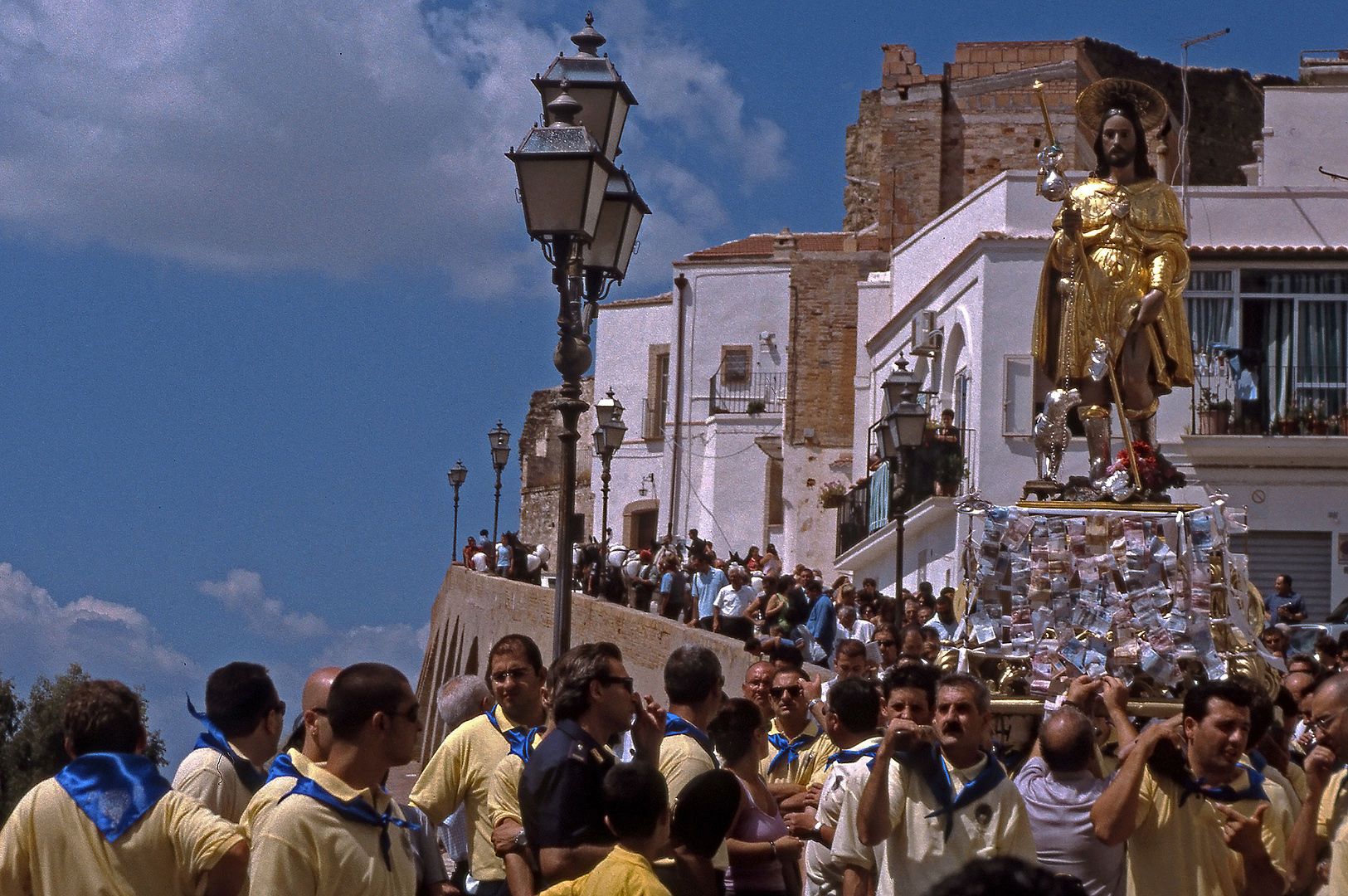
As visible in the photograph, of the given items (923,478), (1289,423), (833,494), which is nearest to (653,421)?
(833,494)

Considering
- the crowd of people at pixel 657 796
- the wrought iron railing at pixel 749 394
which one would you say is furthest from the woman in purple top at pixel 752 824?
the wrought iron railing at pixel 749 394

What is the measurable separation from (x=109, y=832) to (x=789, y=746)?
329 centimetres

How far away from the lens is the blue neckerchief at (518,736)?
658 centimetres

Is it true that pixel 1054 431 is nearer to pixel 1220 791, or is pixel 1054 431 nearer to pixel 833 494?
pixel 1220 791

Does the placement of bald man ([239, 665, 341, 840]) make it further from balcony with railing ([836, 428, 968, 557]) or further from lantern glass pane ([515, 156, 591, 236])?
balcony with railing ([836, 428, 968, 557])

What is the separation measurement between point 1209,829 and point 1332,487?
→ 18727 mm

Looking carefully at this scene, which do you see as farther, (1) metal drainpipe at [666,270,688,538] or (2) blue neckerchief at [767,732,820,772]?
(1) metal drainpipe at [666,270,688,538]

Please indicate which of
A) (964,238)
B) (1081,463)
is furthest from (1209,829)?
(964,238)

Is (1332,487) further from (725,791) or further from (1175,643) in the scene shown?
(725,791)

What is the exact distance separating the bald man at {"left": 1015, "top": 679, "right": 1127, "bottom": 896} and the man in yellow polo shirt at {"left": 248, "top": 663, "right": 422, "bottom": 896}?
7.20 feet

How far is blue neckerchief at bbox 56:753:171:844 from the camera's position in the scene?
5.07 m

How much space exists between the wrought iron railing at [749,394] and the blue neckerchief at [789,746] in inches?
1365

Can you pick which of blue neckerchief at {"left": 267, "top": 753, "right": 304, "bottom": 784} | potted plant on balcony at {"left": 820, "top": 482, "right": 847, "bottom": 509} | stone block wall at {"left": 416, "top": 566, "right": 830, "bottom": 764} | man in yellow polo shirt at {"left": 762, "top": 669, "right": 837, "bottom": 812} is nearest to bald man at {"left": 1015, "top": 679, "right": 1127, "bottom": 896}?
man in yellow polo shirt at {"left": 762, "top": 669, "right": 837, "bottom": 812}

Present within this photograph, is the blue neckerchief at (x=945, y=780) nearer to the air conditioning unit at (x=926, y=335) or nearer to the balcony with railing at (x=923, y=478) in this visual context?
the balcony with railing at (x=923, y=478)
